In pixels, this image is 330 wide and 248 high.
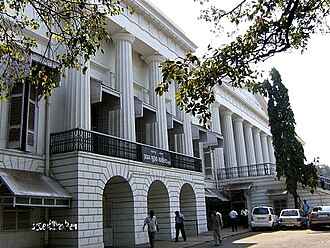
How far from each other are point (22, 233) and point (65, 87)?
6424mm

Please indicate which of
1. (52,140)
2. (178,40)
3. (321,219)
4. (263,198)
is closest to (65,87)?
(52,140)

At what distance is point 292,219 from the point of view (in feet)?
77.7

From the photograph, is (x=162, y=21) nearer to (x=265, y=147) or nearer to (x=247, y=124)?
(x=247, y=124)

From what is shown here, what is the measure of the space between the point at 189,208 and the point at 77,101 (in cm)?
1050

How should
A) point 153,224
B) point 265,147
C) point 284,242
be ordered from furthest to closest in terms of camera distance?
1. point 265,147
2. point 284,242
3. point 153,224

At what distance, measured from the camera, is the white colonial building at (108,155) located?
555 inches

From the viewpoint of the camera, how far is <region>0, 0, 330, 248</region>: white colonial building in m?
14.1

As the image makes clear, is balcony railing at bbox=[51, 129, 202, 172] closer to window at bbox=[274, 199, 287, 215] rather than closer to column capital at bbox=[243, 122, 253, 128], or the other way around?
window at bbox=[274, 199, 287, 215]

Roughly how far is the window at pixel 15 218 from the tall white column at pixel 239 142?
2579 cm

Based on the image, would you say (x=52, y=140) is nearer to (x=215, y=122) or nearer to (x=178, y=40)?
(x=178, y=40)

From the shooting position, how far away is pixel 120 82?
2005 cm

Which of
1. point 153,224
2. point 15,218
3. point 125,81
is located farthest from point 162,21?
point 15,218

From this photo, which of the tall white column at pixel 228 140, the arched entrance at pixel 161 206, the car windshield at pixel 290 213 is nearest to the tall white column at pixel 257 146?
the tall white column at pixel 228 140

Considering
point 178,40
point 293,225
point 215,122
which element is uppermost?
point 178,40
